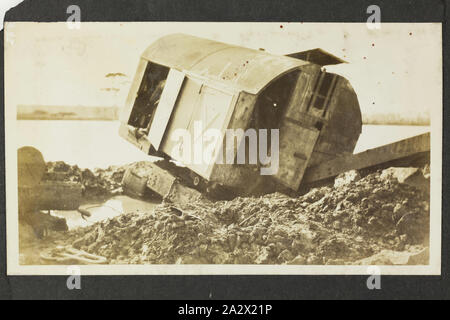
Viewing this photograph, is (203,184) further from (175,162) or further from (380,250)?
(380,250)

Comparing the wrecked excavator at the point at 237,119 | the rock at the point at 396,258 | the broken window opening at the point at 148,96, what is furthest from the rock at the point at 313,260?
the broken window opening at the point at 148,96

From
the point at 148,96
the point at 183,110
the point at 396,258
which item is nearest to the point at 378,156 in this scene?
the point at 396,258

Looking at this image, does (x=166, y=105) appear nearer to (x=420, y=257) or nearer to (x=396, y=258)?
(x=396, y=258)

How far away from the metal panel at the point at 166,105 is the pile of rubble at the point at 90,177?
0.30 m

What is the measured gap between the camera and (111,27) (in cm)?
406

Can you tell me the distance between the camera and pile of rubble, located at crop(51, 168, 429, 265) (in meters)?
4.05

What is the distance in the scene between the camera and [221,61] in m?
4.00

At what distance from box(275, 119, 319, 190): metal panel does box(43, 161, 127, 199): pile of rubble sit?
1.01 m

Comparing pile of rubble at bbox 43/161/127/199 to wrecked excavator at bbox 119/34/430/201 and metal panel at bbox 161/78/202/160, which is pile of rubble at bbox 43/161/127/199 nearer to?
wrecked excavator at bbox 119/34/430/201

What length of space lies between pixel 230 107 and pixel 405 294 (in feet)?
5.32

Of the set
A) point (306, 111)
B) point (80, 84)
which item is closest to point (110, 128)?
point (80, 84)

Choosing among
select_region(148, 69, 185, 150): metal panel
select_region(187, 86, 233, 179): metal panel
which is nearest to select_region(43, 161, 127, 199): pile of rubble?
select_region(148, 69, 185, 150): metal panel

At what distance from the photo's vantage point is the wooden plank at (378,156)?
409 cm

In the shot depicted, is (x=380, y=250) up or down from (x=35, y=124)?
down
